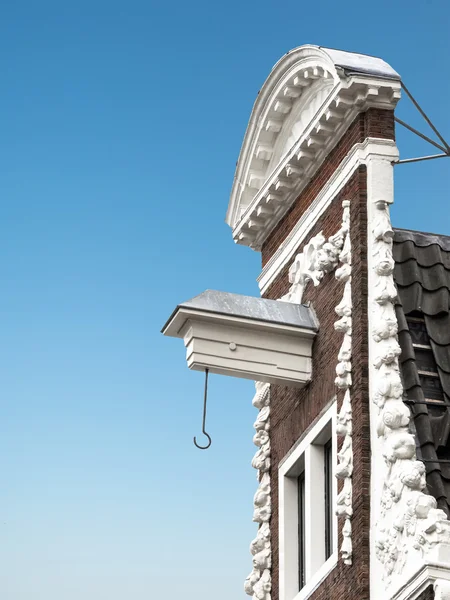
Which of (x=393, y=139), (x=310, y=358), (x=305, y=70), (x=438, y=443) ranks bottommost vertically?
(x=438, y=443)

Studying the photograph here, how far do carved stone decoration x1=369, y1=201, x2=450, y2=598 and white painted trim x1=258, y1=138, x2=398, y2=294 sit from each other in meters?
0.66

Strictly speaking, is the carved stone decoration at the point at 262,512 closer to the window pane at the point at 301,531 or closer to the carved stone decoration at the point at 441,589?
the window pane at the point at 301,531

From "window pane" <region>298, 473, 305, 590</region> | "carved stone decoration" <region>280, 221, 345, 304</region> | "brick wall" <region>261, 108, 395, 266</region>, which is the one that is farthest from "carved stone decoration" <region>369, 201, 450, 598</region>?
"window pane" <region>298, 473, 305, 590</region>

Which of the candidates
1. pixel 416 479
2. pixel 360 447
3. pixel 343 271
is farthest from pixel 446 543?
pixel 343 271

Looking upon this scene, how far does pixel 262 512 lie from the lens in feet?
68.6

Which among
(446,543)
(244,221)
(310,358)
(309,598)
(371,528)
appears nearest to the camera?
(446,543)

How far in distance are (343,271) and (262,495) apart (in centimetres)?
308

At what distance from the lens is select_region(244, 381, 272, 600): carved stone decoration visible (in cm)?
2062

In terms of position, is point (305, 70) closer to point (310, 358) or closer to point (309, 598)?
point (310, 358)

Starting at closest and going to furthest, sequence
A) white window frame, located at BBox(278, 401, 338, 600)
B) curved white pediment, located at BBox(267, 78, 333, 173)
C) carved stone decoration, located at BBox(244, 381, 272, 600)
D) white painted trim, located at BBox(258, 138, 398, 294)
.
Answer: white window frame, located at BBox(278, 401, 338, 600)
white painted trim, located at BBox(258, 138, 398, 294)
carved stone decoration, located at BBox(244, 381, 272, 600)
curved white pediment, located at BBox(267, 78, 333, 173)

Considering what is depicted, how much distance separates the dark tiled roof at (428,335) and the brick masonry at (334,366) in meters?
0.49

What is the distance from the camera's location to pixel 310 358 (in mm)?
20094

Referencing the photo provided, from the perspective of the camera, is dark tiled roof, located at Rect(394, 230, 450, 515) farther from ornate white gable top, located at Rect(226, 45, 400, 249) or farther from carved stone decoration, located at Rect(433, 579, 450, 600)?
ornate white gable top, located at Rect(226, 45, 400, 249)

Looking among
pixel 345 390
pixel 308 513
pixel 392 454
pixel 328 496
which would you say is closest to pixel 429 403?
pixel 345 390
